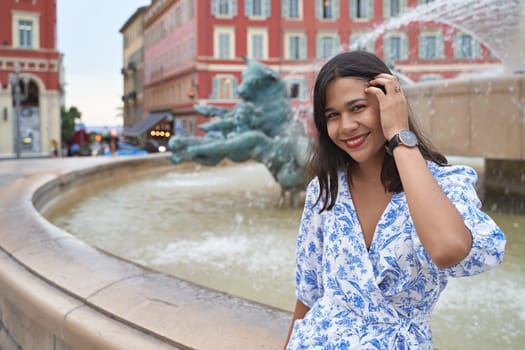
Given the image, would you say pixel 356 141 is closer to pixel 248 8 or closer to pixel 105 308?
pixel 105 308

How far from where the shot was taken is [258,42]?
118 ft

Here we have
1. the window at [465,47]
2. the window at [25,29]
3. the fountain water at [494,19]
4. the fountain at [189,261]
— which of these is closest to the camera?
the fountain at [189,261]

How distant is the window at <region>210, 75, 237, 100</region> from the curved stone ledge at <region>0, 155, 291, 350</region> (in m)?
32.9

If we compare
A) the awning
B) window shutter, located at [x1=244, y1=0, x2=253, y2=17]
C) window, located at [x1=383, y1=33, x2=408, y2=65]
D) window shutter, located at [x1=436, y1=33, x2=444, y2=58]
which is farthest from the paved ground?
the awning

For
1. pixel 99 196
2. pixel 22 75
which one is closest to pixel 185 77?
pixel 22 75

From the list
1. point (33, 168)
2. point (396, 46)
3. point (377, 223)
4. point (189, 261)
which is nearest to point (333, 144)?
point (377, 223)

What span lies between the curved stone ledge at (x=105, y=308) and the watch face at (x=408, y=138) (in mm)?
836

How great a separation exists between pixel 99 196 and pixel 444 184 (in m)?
8.36

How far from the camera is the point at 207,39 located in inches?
1406

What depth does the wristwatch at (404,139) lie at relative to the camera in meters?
1.22

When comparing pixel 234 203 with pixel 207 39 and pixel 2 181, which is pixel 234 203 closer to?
pixel 2 181

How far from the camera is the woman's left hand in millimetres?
1237

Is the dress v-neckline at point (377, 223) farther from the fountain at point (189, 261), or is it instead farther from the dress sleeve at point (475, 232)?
the fountain at point (189, 261)

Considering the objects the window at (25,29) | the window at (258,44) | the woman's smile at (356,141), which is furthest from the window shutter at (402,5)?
the woman's smile at (356,141)
